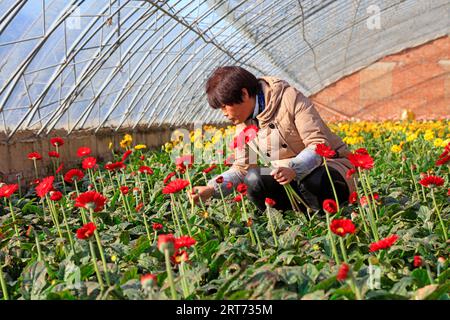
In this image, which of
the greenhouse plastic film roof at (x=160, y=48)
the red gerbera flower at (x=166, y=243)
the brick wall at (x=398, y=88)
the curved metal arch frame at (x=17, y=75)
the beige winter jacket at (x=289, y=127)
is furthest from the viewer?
the brick wall at (x=398, y=88)

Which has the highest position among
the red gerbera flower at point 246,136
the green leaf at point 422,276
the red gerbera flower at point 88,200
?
the red gerbera flower at point 246,136

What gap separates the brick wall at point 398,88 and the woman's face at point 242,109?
71.4 feet

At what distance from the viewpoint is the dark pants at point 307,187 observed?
379 cm

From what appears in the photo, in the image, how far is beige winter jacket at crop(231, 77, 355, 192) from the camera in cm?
374

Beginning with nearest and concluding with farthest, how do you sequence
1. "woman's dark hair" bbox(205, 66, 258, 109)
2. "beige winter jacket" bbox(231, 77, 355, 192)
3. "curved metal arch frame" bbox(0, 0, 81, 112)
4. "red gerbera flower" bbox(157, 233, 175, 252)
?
"red gerbera flower" bbox(157, 233, 175, 252)
"woman's dark hair" bbox(205, 66, 258, 109)
"beige winter jacket" bbox(231, 77, 355, 192)
"curved metal arch frame" bbox(0, 0, 81, 112)

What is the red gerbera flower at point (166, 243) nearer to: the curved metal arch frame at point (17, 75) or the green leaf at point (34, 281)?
the green leaf at point (34, 281)

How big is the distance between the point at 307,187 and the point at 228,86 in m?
0.81

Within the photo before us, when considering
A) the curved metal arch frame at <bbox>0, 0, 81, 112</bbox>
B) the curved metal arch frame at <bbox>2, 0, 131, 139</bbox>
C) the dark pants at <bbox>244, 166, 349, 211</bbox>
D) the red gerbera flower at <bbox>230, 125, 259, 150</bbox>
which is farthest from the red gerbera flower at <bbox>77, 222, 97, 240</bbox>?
the curved metal arch frame at <bbox>2, 0, 131, 139</bbox>

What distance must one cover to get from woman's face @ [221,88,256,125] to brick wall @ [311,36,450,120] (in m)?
21.8

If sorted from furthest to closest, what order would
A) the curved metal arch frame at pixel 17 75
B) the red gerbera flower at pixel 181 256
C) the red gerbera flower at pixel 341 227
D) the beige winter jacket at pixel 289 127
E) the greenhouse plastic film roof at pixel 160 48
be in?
the greenhouse plastic film roof at pixel 160 48, the curved metal arch frame at pixel 17 75, the beige winter jacket at pixel 289 127, the red gerbera flower at pixel 181 256, the red gerbera flower at pixel 341 227

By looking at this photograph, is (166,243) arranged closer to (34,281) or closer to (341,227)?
(341,227)

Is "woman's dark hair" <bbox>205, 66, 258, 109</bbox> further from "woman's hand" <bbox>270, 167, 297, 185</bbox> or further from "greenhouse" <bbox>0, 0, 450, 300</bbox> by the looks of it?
"woman's hand" <bbox>270, 167, 297, 185</bbox>

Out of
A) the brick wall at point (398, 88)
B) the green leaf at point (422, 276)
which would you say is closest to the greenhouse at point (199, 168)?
the green leaf at point (422, 276)

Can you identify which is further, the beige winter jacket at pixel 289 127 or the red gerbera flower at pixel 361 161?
the beige winter jacket at pixel 289 127
